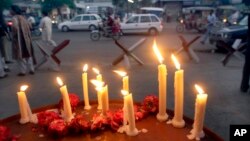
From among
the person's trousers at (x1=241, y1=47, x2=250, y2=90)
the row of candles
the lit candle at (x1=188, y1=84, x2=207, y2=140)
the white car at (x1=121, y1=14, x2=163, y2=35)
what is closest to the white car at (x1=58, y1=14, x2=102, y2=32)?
the white car at (x1=121, y1=14, x2=163, y2=35)

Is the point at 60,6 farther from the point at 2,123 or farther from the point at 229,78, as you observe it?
the point at 2,123

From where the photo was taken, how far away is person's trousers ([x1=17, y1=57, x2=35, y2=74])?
8750mm

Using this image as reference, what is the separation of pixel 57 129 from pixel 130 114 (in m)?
0.58

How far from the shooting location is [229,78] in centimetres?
817

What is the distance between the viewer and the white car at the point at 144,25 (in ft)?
71.5

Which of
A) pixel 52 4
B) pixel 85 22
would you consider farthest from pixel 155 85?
pixel 52 4

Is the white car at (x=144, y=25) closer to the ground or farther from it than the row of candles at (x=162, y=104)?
closer to the ground

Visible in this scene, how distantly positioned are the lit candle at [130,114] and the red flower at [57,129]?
0.49 m

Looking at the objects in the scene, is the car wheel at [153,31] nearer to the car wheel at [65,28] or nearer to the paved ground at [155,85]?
the car wheel at [65,28]

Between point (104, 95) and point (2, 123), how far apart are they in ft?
3.20

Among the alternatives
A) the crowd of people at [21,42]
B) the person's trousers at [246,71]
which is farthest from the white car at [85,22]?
the person's trousers at [246,71]

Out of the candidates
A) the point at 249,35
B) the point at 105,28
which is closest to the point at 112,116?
the point at 249,35

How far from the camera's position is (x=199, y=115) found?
2.05 m

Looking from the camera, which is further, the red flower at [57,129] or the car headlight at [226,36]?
the car headlight at [226,36]
